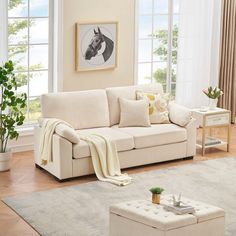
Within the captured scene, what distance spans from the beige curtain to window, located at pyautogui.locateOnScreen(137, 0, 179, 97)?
843 millimetres

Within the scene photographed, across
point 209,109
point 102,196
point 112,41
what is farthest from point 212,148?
point 102,196

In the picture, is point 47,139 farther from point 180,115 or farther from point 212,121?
point 212,121

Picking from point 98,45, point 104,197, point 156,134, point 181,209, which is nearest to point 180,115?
point 156,134

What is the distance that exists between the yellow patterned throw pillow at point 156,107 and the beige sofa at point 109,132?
0.28 feet

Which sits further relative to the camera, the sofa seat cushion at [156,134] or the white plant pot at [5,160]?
the sofa seat cushion at [156,134]

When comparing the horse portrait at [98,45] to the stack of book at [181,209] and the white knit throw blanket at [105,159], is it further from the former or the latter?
the stack of book at [181,209]

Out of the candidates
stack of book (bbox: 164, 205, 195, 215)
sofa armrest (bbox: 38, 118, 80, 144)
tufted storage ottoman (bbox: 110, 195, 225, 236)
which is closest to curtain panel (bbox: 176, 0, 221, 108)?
sofa armrest (bbox: 38, 118, 80, 144)

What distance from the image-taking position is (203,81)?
1086 centimetres

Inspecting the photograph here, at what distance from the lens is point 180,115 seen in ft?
30.0

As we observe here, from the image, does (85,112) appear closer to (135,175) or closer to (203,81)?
(135,175)

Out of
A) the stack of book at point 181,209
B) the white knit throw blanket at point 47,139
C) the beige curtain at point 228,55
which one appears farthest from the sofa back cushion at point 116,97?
the stack of book at point 181,209

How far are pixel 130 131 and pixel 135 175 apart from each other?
623 millimetres

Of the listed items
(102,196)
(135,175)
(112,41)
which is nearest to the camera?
(102,196)

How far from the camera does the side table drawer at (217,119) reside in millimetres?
9477
